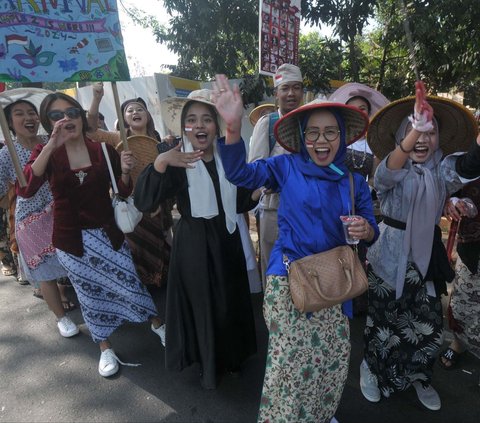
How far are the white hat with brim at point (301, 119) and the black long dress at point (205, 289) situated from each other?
0.51m

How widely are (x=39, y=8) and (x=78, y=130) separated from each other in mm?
799

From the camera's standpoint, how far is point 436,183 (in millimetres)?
2010

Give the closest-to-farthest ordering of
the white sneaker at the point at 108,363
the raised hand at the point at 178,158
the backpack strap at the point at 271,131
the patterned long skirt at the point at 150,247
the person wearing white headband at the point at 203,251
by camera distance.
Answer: the raised hand at the point at 178,158 < the person wearing white headband at the point at 203,251 < the white sneaker at the point at 108,363 < the backpack strap at the point at 271,131 < the patterned long skirt at the point at 150,247

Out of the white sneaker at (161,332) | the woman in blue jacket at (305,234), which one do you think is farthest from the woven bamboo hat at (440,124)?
the white sneaker at (161,332)

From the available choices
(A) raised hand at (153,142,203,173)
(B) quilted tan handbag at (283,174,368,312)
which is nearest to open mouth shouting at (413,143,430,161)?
(B) quilted tan handbag at (283,174,368,312)

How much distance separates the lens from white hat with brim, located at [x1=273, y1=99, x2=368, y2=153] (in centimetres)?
173

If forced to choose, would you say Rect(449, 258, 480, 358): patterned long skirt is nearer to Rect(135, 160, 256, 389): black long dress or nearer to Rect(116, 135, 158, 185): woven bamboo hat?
Rect(135, 160, 256, 389): black long dress

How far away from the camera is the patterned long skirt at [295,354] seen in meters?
1.76

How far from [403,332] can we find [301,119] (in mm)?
1471

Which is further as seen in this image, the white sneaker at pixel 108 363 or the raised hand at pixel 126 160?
the white sneaker at pixel 108 363

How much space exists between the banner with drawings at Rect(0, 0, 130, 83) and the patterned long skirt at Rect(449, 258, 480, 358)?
283 centimetres

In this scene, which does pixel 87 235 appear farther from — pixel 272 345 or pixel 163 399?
pixel 272 345

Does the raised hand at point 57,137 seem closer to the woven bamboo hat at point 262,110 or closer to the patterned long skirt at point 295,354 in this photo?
the patterned long skirt at point 295,354

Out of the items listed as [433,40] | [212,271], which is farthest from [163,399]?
[433,40]
